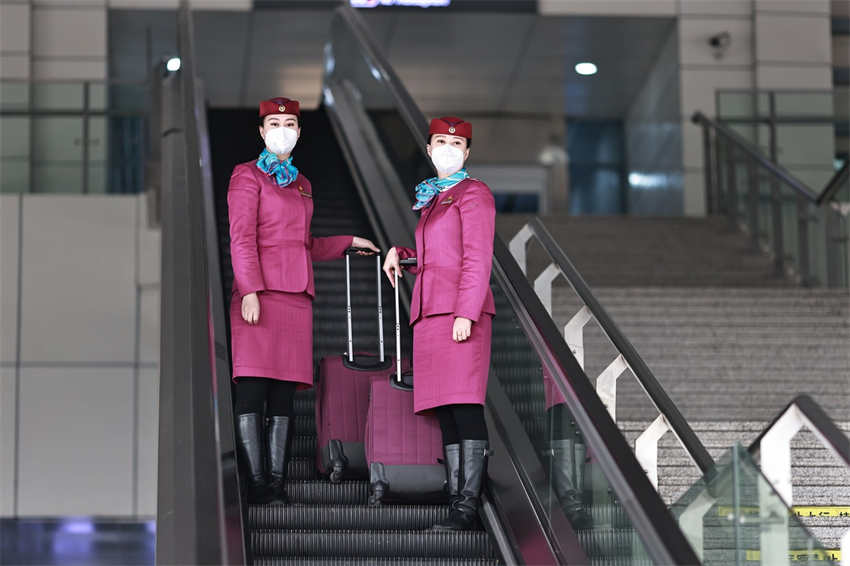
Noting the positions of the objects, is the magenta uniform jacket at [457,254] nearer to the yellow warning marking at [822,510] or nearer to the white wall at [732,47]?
the yellow warning marking at [822,510]

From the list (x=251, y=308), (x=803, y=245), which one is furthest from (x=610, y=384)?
(x=803, y=245)

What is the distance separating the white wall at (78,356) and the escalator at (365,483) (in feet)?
17.0

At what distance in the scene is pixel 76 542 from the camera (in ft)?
36.5

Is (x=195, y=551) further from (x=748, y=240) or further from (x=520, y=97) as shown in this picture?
(x=520, y=97)

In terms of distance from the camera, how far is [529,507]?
15.5ft

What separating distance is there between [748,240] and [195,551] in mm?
9013

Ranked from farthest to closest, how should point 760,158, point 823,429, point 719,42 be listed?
point 719,42
point 760,158
point 823,429

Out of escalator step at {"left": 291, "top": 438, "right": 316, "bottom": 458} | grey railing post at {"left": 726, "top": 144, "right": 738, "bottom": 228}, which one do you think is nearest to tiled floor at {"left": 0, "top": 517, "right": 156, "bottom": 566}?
escalator step at {"left": 291, "top": 438, "right": 316, "bottom": 458}

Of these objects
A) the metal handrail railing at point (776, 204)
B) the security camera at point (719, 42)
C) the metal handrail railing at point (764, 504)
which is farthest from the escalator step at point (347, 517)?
the security camera at point (719, 42)

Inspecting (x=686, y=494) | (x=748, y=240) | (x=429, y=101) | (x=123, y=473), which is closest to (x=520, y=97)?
(x=429, y=101)

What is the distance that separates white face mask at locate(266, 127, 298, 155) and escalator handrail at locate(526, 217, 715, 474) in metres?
1.26

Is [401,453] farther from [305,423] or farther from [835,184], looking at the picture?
[835,184]

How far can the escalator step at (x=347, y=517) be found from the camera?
4.79m

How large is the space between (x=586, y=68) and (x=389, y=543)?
41.2 ft
